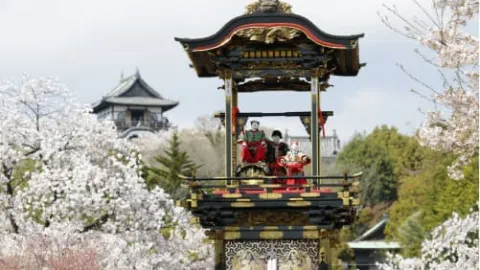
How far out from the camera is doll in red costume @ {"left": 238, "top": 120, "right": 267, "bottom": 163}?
18719 mm

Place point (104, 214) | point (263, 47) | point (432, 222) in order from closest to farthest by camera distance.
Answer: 1. point (263, 47)
2. point (104, 214)
3. point (432, 222)

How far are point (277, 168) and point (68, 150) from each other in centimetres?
949

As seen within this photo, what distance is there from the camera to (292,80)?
797 inches

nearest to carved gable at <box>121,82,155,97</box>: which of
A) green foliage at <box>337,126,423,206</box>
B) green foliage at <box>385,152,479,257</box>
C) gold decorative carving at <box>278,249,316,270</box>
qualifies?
green foliage at <box>337,126,423,206</box>

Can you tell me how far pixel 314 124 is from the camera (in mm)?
18453

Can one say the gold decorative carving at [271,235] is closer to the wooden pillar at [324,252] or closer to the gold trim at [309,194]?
the wooden pillar at [324,252]

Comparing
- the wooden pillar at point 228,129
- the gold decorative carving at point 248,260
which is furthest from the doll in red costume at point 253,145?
the gold decorative carving at point 248,260

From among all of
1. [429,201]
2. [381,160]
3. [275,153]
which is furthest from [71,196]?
[381,160]

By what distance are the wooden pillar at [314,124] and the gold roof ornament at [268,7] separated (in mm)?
1063

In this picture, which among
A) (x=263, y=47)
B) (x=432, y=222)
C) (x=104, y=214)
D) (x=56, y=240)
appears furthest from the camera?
(x=432, y=222)

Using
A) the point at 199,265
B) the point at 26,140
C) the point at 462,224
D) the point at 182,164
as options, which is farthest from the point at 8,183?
the point at 182,164

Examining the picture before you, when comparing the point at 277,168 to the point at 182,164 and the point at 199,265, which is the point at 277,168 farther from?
the point at 182,164

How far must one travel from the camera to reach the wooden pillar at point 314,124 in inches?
721

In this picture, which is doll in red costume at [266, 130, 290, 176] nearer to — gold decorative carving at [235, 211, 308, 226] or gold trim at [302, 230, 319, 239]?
gold decorative carving at [235, 211, 308, 226]
